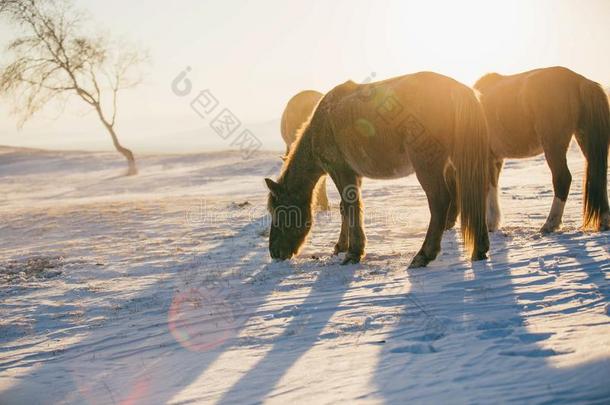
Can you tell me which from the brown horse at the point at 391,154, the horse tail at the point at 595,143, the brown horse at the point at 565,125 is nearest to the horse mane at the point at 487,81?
the brown horse at the point at 565,125

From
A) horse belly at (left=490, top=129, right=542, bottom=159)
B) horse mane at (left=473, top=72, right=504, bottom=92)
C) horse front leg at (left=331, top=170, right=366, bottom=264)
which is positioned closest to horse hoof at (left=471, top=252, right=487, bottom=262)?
horse front leg at (left=331, top=170, right=366, bottom=264)

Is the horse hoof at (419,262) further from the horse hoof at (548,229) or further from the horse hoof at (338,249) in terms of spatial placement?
the horse hoof at (548,229)

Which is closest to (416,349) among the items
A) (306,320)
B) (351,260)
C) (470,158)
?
(306,320)

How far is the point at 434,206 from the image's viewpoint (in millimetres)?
5949

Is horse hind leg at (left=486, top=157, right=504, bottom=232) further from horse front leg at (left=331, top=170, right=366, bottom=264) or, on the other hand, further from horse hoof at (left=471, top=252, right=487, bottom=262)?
horse front leg at (left=331, top=170, right=366, bottom=264)

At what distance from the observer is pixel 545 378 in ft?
9.66

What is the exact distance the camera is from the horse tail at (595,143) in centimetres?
686

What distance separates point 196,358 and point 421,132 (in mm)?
3356

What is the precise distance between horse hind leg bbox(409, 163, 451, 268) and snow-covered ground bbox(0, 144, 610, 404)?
0.24m

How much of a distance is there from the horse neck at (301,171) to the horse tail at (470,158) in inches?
80.2

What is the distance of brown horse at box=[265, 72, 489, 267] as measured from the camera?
573cm

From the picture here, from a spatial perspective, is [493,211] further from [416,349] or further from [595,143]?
[416,349]

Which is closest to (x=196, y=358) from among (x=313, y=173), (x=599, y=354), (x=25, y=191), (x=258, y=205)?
(x=599, y=354)

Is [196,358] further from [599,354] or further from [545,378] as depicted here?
[599,354]
